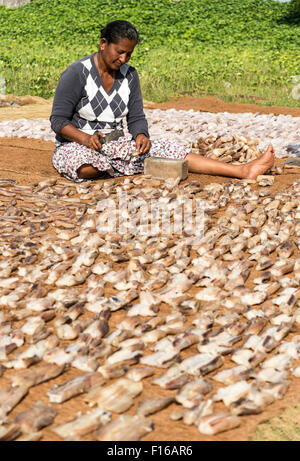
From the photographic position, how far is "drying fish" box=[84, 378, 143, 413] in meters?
1.68

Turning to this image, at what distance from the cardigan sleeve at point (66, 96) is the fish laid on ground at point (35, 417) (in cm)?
A: 268

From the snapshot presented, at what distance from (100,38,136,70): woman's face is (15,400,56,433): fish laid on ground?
109 inches

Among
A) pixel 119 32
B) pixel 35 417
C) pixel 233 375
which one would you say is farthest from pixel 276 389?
pixel 119 32

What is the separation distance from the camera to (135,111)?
4.31 meters

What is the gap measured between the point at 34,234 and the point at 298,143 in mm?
3663

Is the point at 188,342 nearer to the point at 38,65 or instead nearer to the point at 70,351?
the point at 70,351

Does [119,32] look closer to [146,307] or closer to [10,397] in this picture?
[146,307]

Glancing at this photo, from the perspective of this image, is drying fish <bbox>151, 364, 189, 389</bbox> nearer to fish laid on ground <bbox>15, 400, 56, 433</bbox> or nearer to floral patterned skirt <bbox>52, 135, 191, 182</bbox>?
fish laid on ground <bbox>15, 400, 56, 433</bbox>

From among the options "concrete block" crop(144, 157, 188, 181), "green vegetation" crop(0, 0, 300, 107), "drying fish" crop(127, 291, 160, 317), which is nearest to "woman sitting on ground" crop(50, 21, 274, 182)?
"concrete block" crop(144, 157, 188, 181)

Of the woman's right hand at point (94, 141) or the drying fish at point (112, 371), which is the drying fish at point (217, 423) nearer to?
the drying fish at point (112, 371)

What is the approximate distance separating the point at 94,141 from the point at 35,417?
251 centimetres

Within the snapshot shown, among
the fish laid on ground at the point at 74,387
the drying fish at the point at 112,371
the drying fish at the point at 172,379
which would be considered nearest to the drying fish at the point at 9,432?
the fish laid on ground at the point at 74,387

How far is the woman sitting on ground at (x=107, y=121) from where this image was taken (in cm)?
390
